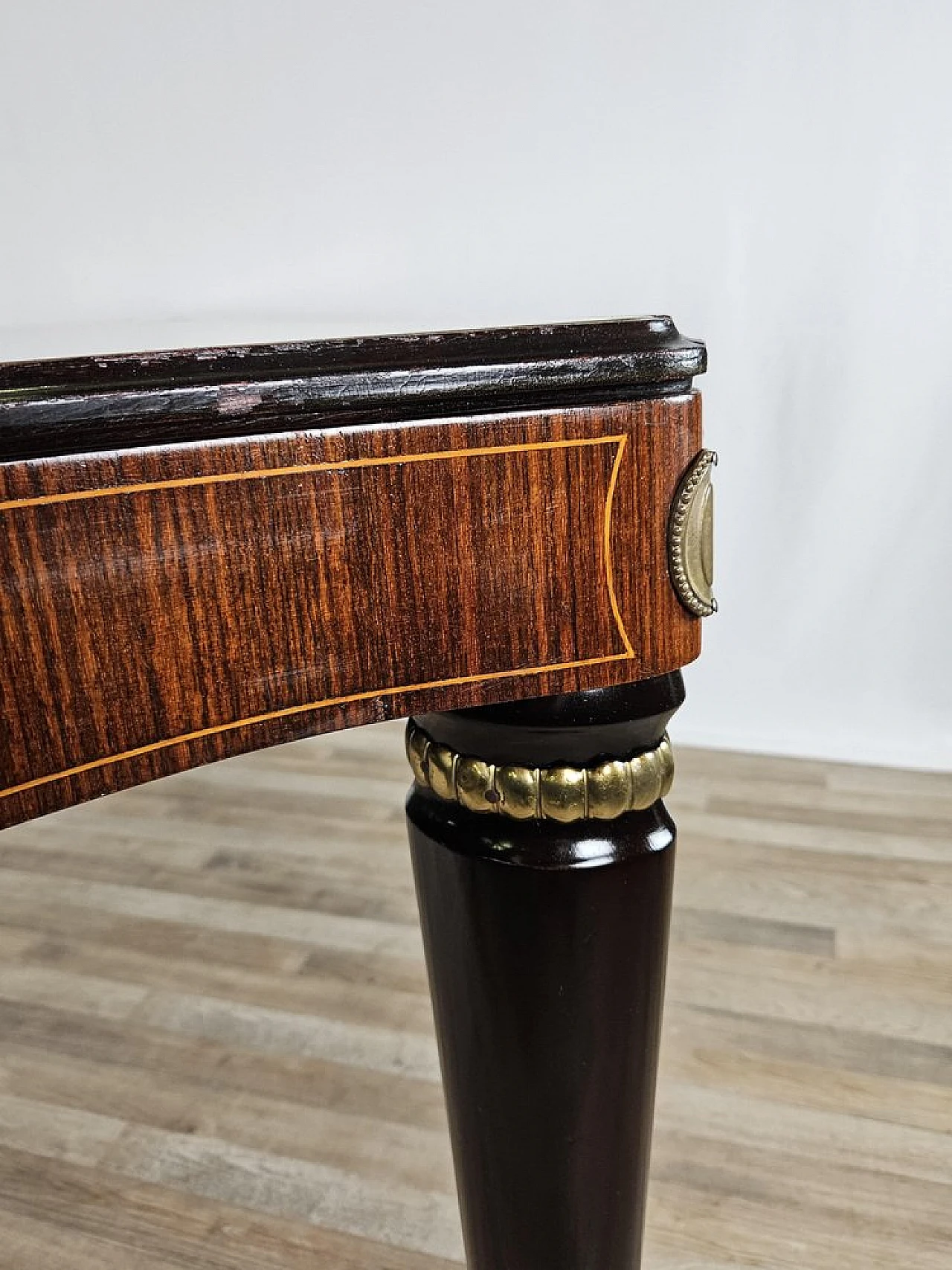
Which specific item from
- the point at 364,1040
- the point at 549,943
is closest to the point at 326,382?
the point at 549,943

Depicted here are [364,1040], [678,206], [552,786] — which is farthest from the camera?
[678,206]

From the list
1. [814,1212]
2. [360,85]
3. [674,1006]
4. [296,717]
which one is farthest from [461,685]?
[360,85]

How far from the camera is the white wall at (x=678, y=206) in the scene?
176 cm

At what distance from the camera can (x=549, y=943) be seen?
512 millimetres

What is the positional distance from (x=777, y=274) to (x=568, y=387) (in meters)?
1.57

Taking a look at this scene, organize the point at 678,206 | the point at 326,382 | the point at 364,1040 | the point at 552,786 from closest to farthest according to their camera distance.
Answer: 1. the point at 326,382
2. the point at 552,786
3. the point at 364,1040
4. the point at 678,206

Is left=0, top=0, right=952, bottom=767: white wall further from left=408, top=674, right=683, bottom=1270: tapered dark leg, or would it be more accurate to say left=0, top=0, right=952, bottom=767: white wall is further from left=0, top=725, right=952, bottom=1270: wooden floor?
left=408, top=674, right=683, bottom=1270: tapered dark leg

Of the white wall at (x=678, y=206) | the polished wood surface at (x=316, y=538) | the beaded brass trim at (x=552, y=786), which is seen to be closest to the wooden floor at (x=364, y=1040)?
the white wall at (x=678, y=206)

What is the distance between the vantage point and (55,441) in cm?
35

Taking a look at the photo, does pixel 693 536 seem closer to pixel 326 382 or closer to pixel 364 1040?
pixel 326 382

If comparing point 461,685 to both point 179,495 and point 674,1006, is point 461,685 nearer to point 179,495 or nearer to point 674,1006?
point 179,495

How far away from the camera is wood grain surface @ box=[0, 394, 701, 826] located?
0.36m

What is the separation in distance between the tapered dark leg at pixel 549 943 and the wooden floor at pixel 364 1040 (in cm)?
41

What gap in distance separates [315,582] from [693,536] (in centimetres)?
16
